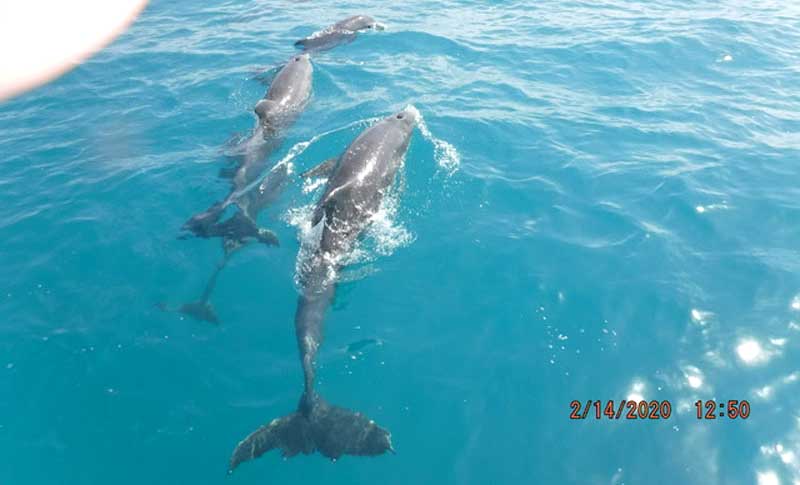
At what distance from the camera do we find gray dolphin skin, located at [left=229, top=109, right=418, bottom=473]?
9.40 meters

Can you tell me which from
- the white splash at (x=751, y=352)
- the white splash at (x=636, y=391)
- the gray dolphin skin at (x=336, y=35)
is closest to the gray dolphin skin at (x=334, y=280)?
the white splash at (x=636, y=391)

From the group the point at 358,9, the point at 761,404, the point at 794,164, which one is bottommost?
the point at 761,404

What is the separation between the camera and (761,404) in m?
9.81

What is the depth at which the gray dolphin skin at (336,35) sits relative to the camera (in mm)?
24047

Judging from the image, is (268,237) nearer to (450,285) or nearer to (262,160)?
(262,160)

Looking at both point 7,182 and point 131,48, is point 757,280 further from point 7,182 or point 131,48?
point 131,48

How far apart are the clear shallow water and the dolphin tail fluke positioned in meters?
0.22

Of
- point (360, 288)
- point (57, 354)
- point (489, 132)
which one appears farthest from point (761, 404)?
point (57, 354)

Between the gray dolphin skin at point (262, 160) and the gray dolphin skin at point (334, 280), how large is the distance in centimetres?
162

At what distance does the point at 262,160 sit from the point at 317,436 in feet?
29.8

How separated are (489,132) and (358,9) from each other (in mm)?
15651
